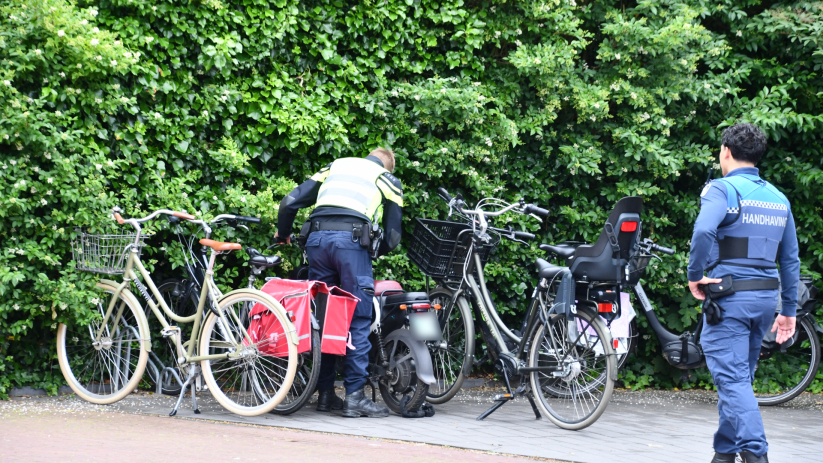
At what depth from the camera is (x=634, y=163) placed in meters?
8.17

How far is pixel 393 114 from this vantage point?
304 inches

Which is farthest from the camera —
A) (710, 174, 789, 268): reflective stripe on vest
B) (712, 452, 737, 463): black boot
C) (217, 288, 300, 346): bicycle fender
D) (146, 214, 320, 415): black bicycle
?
(146, 214, 320, 415): black bicycle

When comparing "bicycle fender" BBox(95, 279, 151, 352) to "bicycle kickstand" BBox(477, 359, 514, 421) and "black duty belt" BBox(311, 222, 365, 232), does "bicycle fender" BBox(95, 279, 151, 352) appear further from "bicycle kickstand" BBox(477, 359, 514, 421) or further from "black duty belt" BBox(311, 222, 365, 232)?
"bicycle kickstand" BBox(477, 359, 514, 421)

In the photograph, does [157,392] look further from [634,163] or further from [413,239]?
[634,163]

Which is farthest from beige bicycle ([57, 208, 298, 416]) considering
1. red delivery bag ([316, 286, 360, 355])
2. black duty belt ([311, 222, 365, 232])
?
black duty belt ([311, 222, 365, 232])

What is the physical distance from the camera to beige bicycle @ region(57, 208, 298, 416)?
19.0 feet

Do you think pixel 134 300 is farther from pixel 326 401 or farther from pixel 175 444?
pixel 175 444

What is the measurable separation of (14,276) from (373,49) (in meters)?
3.58

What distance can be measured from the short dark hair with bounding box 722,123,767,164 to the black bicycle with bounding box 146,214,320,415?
2.89 metres

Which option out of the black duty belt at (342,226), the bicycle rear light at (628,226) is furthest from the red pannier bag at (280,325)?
the bicycle rear light at (628,226)

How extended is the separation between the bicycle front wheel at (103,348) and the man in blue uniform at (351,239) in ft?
4.37

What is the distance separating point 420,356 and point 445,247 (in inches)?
38.3

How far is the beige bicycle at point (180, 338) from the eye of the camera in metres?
5.80

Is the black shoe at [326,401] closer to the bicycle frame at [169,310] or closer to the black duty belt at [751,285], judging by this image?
the bicycle frame at [169,310]
